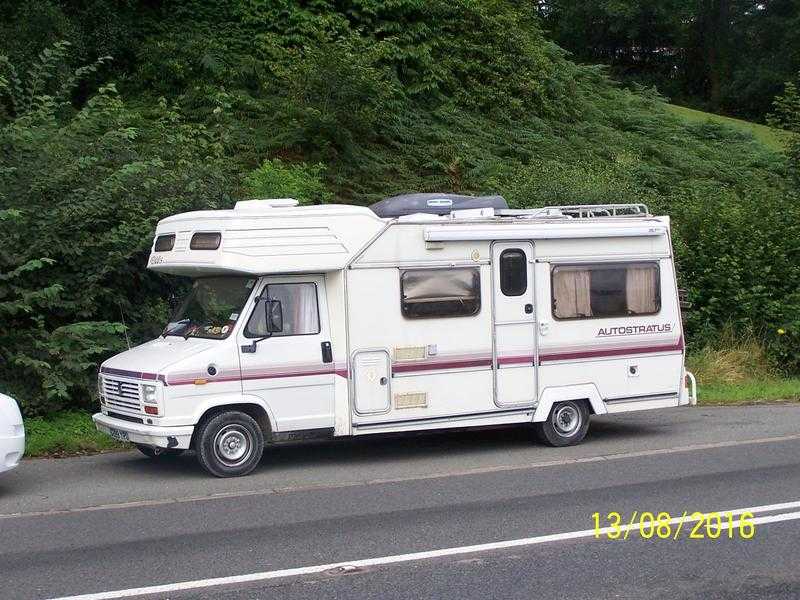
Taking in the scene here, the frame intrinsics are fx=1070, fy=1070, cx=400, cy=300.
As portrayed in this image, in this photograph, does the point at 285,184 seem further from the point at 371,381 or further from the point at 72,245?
the point at 371,381

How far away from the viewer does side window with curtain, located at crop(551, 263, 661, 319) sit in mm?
12523

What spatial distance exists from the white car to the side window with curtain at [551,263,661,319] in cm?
598

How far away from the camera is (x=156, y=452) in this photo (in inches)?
456

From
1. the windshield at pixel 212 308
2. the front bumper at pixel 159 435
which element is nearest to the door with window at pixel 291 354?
the windshield at pixel 212 308

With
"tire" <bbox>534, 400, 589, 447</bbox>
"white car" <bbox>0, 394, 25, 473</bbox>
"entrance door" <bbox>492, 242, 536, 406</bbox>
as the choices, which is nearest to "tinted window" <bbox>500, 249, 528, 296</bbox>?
"entrance door" <bbox>492, 242, 536, 406</bbox>

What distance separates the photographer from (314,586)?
702cm

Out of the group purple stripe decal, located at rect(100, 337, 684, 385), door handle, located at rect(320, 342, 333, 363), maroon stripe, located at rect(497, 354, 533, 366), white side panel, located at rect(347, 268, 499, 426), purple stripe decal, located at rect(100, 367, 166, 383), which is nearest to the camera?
purple stripe decal, located at rect(100, 367, 166, 383)

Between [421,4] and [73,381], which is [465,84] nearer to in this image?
[421,4]

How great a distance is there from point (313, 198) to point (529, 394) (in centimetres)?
829

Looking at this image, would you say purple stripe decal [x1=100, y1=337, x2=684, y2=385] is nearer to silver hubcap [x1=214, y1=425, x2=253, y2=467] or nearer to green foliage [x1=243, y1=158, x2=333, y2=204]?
silver hubcap [x1=214, y1=425, x2=253, y2=467]

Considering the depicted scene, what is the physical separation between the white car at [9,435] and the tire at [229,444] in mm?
1700

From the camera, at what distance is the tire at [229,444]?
1069cm

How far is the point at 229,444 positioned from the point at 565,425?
13.5 ft
